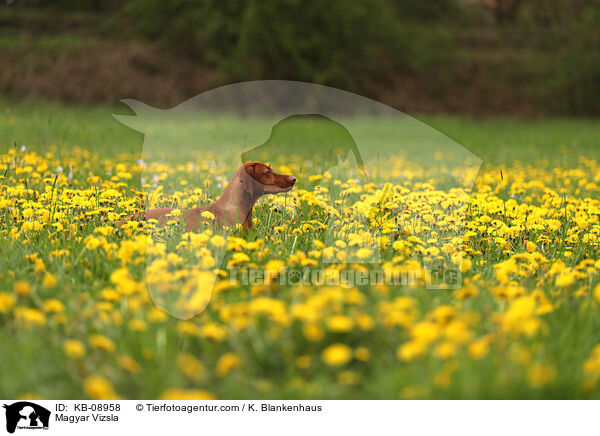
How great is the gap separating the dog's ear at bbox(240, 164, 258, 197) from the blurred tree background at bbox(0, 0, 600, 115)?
57.8 ft

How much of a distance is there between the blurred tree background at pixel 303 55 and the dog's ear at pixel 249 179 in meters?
17.6

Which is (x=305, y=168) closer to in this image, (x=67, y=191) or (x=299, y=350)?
(x=67, y=191)

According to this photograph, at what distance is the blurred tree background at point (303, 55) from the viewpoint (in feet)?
69.5

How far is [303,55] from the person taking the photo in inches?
881

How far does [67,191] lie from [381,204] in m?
2.50

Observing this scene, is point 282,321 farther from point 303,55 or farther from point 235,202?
point 303,55

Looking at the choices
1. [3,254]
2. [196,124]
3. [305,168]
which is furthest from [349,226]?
[196,124]

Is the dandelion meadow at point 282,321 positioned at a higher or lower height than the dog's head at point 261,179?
lower

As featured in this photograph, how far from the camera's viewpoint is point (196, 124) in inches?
523
